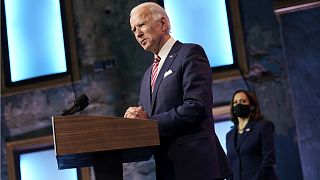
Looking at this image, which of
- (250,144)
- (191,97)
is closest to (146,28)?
(191,97)

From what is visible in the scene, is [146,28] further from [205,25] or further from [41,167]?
[41,167]

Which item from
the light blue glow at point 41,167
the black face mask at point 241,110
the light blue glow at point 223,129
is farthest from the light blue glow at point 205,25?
the light blue glow at point 41,167

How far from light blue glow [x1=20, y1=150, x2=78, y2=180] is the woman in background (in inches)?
79.1

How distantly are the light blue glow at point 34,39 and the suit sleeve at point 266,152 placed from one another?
238 cm

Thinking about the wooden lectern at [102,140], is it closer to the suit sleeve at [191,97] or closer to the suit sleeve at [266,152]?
the suit sleeve at [191,97]

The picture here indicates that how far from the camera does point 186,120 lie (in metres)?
1.98

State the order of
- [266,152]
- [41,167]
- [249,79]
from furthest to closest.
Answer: [41,167] → [249,79] → [266,152]

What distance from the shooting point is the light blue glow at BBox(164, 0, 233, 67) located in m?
4.85

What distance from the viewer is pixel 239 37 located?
473cm

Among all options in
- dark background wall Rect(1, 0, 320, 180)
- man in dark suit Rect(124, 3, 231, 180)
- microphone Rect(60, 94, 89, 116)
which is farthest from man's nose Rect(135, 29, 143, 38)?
dark background wall Rect(1, 0, 320, 180)

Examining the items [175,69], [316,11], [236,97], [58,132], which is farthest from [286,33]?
[58,132]

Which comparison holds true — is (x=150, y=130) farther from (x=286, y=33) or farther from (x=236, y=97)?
(x=286, y=33)

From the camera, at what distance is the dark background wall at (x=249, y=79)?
3.96 meters

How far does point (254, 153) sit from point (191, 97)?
187cm
